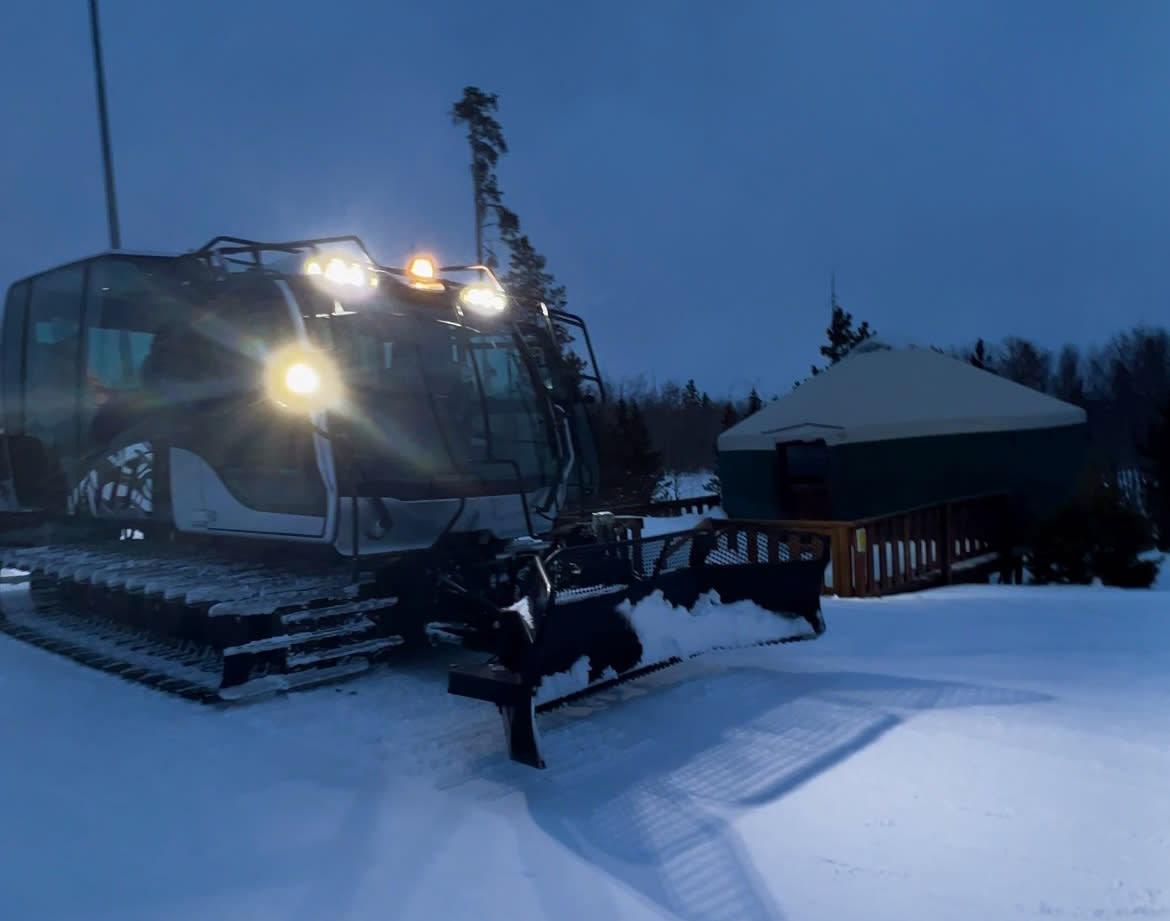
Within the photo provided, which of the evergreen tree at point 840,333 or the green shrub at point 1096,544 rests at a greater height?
the evergreen tree at point 840,333

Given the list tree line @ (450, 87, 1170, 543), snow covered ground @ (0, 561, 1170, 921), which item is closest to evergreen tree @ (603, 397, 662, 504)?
tree line @ (450, 87, 1170, 543)

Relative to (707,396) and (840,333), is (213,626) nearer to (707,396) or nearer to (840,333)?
(840,333)

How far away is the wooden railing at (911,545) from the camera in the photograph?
7.98 meters

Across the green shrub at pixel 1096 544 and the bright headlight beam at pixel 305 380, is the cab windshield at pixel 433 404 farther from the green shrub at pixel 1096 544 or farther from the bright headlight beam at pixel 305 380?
the green shrub at pixel 1096 544

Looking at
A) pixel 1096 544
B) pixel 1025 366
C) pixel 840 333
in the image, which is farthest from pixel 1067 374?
pixel 1096 544

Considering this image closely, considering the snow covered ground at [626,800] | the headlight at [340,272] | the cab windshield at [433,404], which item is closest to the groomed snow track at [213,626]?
the snow covered ground at [626,800]

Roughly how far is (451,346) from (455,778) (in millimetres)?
2886

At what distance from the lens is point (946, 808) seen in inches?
115

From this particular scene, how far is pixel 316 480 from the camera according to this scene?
4.60 m

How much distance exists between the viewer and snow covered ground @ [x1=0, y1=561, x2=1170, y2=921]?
2.44 m

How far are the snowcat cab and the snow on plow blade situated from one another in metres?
0.02

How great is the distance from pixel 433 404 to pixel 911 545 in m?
6.68

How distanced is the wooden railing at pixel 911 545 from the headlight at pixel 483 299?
2.93m

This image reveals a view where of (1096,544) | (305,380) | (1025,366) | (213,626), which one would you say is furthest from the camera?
(1025,366)
